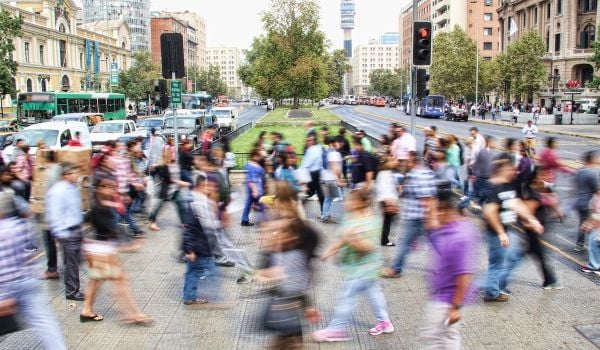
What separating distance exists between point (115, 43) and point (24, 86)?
31151 millimetres

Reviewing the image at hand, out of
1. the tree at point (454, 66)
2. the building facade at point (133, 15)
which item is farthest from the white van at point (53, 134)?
the building facade at point (133, 15)

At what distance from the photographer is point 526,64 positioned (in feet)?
199

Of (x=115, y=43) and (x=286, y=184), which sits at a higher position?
(x=115, y=43)

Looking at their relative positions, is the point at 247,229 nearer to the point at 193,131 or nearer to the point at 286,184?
the point at 286,184

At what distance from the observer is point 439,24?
12325 cm

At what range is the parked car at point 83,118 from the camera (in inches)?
1200

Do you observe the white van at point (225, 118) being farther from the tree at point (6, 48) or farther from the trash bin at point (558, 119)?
the trash bin at point (558, 119)

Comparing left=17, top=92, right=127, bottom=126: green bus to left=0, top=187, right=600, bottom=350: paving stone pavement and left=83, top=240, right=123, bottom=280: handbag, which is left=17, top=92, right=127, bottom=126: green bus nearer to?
left=0, top=187, right=600, bottom=350: paving stone pavement

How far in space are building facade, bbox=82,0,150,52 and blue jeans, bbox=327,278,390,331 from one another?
147m

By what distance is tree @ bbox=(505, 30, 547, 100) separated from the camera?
197ft

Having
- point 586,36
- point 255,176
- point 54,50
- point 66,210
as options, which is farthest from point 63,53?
point 66,210

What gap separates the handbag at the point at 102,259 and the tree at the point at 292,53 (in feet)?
174

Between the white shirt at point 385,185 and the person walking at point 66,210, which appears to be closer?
the person walking at point 66,210

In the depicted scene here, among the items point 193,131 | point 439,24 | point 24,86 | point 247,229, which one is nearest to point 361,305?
point 247,229
